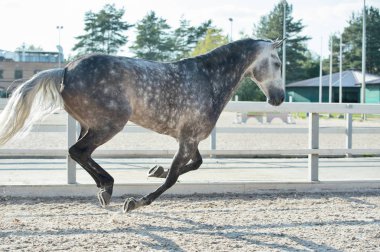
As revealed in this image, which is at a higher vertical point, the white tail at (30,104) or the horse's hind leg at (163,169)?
the white tail at (30,104)

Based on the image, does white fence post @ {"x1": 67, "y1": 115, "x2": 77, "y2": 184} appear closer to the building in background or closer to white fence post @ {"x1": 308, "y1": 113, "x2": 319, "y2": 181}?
white fence post @ {"x1": 308, "y1": 113, "x2": 319, "y2": 181}

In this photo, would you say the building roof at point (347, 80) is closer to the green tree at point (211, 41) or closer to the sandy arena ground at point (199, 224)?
the green tree at point (211, 41)

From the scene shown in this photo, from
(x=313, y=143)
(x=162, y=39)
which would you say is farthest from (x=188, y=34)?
(x=313, y=143)

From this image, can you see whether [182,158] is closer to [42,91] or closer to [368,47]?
[42,91]

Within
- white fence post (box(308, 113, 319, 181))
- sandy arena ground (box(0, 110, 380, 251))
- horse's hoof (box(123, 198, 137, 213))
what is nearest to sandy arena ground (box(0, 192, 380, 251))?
sandy arena ground (box(0, 110, 380, 251))

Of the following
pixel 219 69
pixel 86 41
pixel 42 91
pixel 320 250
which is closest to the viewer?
pixel 320 250

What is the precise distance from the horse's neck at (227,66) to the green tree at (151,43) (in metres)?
51.7

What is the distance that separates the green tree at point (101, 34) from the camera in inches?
2345

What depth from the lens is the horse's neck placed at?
19.7ft

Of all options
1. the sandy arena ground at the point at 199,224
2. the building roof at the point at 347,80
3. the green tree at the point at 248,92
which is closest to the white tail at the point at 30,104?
the sandy arena ground at the point at 199,224

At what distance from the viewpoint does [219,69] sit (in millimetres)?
6090

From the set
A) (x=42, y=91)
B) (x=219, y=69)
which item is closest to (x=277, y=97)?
(x=219, y=69)

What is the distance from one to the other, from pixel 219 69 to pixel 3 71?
62352mm

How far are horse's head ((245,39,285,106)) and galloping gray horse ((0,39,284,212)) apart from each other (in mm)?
373
